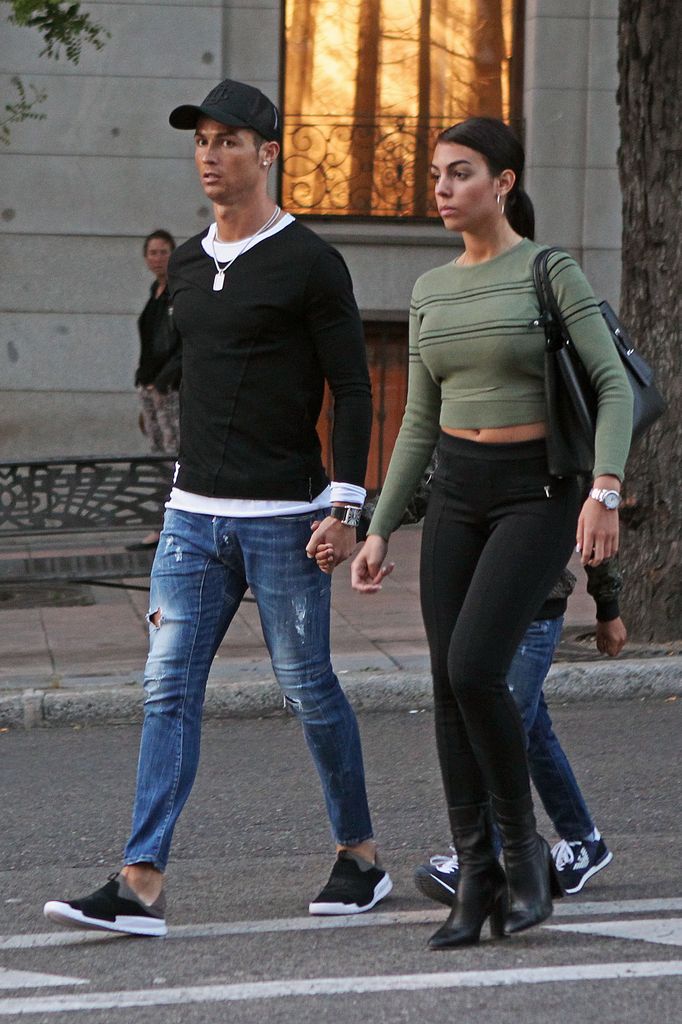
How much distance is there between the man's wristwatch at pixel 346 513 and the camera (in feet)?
13.5

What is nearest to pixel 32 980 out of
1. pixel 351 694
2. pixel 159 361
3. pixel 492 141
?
pixel 492 141

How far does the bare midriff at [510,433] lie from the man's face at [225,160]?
0.84 metres

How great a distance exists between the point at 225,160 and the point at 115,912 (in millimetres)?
1809

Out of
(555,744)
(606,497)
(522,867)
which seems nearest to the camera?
(606,497)

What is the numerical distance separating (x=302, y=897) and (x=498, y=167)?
1.94m

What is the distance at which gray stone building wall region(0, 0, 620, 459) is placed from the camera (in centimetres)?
1293

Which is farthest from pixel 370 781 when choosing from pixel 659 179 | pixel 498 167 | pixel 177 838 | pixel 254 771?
pixel 659 179

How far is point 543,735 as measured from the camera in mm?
4312

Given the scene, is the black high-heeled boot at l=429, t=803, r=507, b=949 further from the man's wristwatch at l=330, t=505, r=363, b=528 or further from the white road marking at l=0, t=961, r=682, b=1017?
the man's wristwatch at l=330, t=505, r=363, b=528

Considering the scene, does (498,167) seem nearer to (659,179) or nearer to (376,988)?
(376,988)

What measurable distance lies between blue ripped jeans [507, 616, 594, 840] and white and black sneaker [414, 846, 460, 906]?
0.33m

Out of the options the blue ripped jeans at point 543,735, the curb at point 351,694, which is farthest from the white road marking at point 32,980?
the curb at point 351,694

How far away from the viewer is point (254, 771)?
6.01 m

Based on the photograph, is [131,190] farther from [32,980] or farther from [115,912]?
[32,980]
